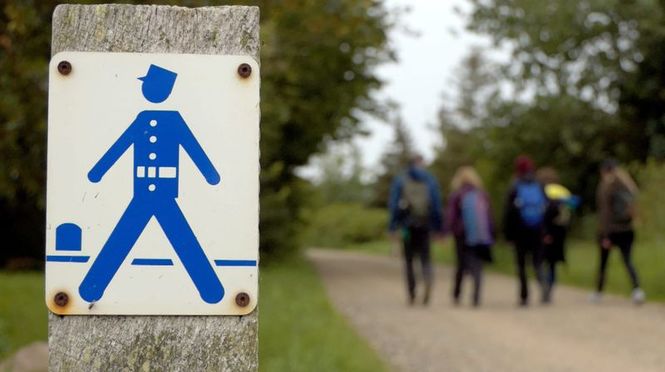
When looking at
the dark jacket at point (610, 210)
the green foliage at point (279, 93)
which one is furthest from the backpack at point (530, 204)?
the green foliage at point (279, 93)

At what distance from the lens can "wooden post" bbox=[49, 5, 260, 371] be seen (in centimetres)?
236

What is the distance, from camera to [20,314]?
11.4 metres

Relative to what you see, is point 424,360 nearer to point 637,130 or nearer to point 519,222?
point 519,222

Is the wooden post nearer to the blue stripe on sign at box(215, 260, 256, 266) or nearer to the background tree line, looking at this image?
the blue stripe on sign at box(215, 260, 256, 266)

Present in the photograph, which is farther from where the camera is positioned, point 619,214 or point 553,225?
point 553,225

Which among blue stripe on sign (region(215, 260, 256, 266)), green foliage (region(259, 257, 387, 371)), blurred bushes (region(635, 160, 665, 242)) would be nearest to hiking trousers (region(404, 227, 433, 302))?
green foliage (region(259, 257, 387, 371))

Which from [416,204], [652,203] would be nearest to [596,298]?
[416,204]

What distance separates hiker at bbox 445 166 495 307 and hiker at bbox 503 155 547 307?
0.30 m

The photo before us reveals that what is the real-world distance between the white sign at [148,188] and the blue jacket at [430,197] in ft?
34.3

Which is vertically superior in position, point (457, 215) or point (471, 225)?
point (457, 215)

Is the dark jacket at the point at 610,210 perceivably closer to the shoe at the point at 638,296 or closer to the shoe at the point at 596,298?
the shoe at the point at 638,296

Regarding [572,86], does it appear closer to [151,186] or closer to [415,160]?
[415,160]

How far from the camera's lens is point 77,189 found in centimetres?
235

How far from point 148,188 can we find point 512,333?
844 cm
